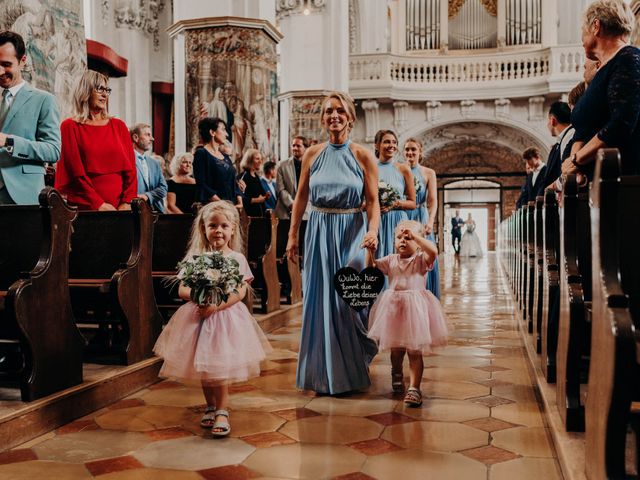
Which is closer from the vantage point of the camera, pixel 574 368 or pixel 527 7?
pixel 574 368

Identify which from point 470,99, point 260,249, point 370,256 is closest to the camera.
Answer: point 370,256

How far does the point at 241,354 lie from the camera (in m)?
3.20

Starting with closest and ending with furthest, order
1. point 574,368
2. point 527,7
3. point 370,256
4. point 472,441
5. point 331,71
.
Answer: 1. point 574,368
2. point 472,441
3. point 370,256
4. point 331,71
5. point 527,7

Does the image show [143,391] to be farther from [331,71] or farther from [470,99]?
[470,99]

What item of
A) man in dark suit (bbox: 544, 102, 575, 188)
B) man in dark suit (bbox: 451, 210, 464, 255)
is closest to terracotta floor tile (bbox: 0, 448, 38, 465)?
man in dark suit (bbox: 544, 102, 575, 188)

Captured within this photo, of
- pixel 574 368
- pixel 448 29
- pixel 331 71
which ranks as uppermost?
pixel 448 29

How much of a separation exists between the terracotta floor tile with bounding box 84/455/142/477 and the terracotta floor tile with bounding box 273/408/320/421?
2.80ft

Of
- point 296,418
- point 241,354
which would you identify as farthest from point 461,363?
point 241,354

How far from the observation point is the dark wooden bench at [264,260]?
21.4 ft

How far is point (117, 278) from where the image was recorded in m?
4.01

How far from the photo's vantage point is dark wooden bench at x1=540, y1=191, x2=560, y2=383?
354cm

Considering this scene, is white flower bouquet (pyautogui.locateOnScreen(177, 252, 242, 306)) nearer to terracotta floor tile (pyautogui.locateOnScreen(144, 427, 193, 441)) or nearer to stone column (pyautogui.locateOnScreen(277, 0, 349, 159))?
terracotta floor tile (pyautogui.locateOnScreen(144, 427, 193, 441))

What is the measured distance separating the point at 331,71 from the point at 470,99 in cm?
665

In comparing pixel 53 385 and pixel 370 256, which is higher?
pixel 370 256
